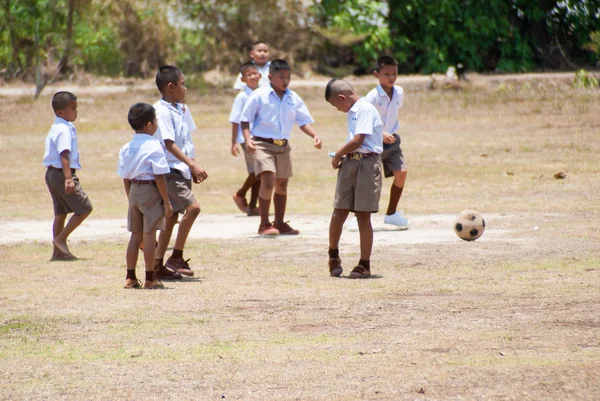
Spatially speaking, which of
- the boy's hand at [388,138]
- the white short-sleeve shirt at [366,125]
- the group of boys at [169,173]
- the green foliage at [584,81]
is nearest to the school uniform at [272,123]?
the group of boys at [169,173]

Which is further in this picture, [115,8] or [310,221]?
[115,8]

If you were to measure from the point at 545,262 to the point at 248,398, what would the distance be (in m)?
4.45

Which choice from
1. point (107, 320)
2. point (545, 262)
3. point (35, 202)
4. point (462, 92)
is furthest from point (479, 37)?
point (107, 320)

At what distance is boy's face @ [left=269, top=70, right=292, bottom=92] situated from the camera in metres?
11.0

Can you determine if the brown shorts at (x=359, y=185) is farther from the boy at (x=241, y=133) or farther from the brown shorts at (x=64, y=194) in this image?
the boy at (x=241, y=133)

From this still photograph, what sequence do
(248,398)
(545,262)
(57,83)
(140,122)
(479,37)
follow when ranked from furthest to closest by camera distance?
(479,37) < (57,83) < (545,262) < (140,122) < (248,398)

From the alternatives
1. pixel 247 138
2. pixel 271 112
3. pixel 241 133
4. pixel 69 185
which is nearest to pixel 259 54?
pixel 241 133

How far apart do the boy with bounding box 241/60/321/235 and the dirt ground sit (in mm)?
301

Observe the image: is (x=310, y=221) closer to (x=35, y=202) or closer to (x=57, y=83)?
(x=35, y=202)

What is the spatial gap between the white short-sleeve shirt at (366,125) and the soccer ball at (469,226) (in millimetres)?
1944

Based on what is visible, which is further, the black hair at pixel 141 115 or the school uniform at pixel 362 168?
the school uniform at pixel 362 168

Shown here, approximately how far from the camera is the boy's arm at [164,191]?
790cm

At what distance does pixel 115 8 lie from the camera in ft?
105

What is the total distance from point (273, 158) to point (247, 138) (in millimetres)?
388
